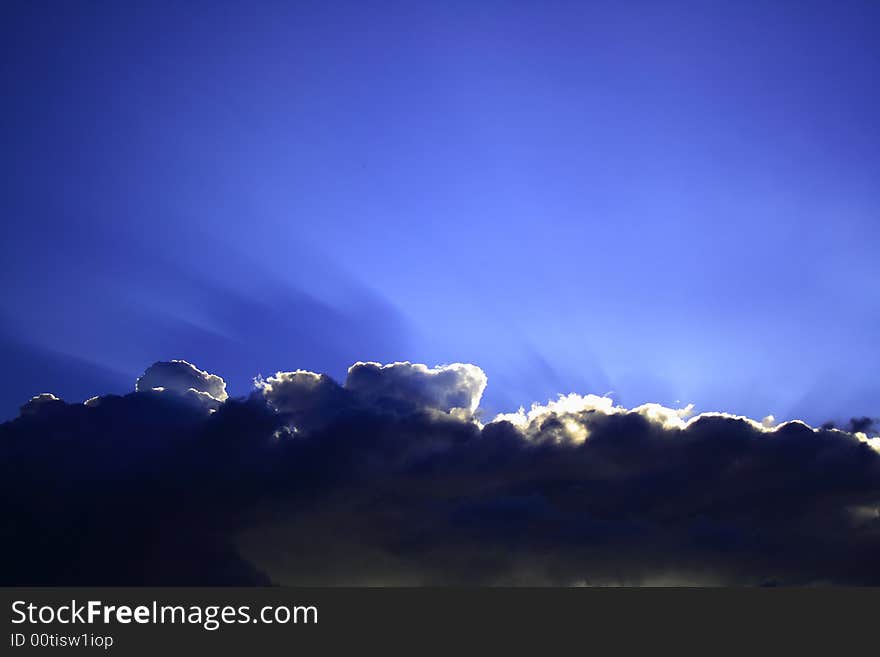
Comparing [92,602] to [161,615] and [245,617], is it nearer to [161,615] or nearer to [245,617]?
[161,615]

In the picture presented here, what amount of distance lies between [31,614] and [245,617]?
186 feet

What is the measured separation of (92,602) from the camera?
189 meters

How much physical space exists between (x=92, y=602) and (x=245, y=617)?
133ft

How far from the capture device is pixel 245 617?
196 m

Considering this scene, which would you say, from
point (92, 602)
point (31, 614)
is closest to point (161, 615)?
point (92, 602)

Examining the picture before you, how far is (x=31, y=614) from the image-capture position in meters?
189

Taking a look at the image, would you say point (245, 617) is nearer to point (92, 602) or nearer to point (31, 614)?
point (92, 602)

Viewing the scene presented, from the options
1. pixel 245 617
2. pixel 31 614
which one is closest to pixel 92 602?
pixel 31 614

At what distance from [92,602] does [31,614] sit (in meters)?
17.2

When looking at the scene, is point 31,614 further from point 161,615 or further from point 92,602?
point 161,615

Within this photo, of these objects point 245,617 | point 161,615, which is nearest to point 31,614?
point 161,615

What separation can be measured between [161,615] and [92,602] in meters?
18.7

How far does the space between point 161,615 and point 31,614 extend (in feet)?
109

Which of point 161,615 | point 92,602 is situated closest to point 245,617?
point 161,615
